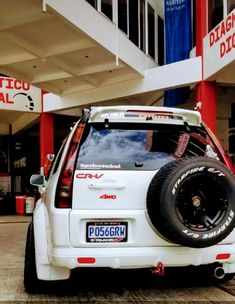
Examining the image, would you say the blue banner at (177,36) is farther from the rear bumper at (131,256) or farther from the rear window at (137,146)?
the rear bumper at (131,256)

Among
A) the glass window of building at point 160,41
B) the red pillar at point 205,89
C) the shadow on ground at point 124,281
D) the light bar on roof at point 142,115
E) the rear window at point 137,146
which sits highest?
the glass window of building at point 160,41

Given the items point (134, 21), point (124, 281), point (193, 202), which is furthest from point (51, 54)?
point (193, 202)

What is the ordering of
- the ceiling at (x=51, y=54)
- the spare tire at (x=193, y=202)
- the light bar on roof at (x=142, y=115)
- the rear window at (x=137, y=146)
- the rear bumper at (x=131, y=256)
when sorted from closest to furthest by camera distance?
the spare tire at (x=193, y=202)
the rear bumper at (x=131, y=256)
the rear window at (x=137, y=146)
the light bar on roof at (x=142, y=115)
the ceiling at (x=51, y=54)

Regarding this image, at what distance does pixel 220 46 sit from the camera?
33.8 feet

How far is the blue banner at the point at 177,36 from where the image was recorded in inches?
506

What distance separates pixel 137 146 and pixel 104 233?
33.7 inches

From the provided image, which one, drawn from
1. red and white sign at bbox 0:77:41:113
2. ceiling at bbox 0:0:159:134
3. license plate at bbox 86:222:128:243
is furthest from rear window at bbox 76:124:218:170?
red and white sign at bbox 0:77:41:113

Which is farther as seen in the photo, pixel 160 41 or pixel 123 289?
pixel 160 41

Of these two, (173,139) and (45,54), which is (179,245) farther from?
(45,54)

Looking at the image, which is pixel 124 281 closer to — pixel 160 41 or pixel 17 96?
pixel 17 96

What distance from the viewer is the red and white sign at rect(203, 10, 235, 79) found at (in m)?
9.73

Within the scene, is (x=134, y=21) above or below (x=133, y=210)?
above

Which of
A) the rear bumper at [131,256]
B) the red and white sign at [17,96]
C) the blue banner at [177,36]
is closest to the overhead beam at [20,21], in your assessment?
the blue banner at [177,36]

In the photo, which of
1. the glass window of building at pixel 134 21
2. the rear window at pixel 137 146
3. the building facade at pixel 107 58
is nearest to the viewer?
the rear window at pixel 137 146
